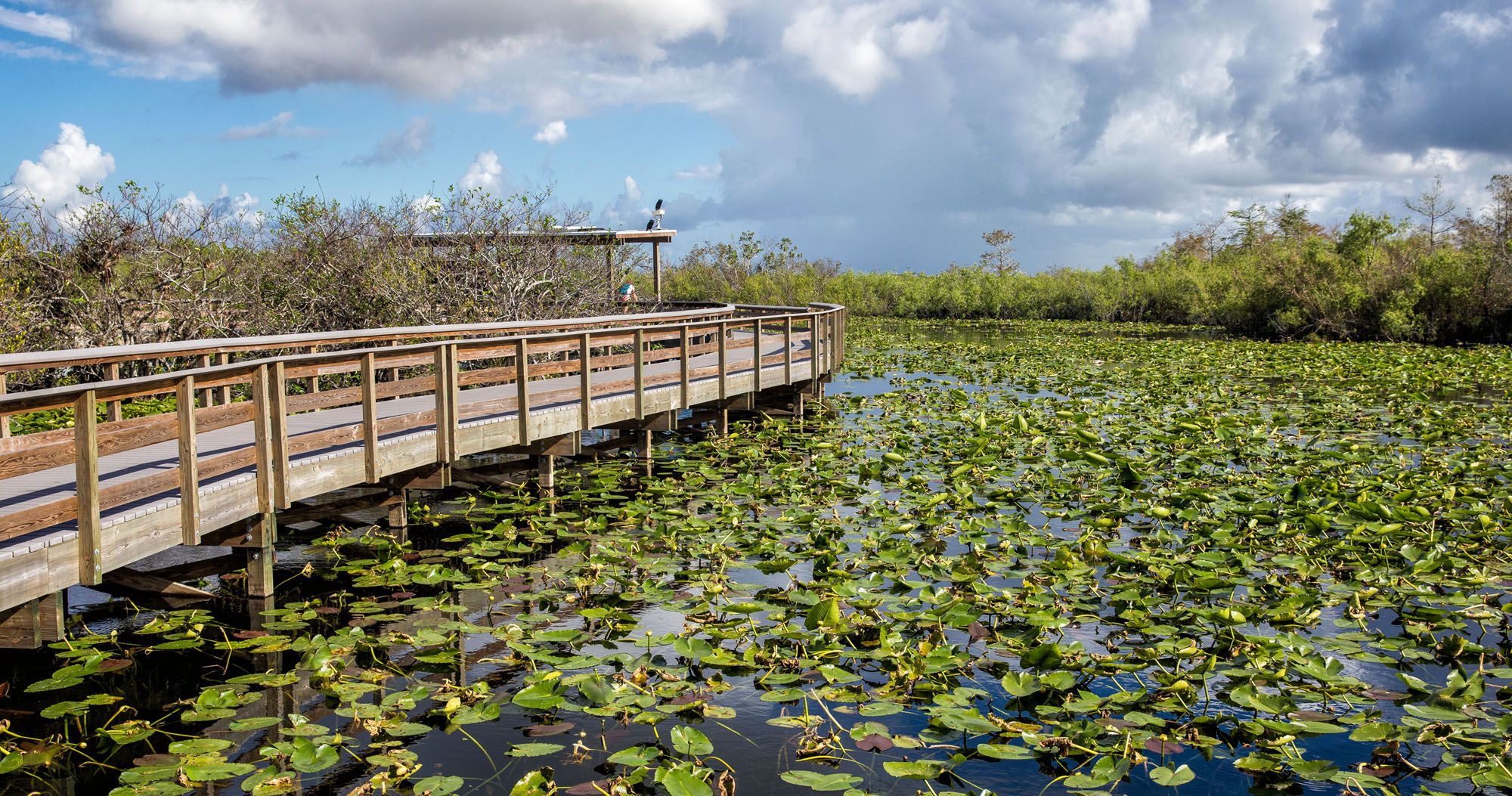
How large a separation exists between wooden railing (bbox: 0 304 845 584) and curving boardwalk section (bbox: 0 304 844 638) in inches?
0.5

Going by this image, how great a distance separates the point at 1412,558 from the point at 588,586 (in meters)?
5.48

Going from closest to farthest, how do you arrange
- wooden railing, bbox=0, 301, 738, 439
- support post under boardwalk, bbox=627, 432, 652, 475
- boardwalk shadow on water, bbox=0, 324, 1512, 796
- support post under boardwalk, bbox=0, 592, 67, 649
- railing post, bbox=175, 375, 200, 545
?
boardwalk shadow on water, bbox=0, 324, 1512, 796
support post under boardwalk, bbox=0, 592, 67, 649
railing post, bbox=175, 375, 200, 545
wooden railing, bbox=0, 301, 738, 439
support post under boardwalk, bbox=627, 432, 652, 475

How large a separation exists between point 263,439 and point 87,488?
1.50 m

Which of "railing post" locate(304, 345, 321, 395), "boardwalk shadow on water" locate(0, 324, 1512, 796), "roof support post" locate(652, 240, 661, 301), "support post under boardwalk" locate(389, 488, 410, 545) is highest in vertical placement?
"roof support post" locate(652, 240, 661, 301)

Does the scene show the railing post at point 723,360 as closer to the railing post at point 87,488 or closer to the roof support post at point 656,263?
the railing post at point 87,488

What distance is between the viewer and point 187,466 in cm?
590

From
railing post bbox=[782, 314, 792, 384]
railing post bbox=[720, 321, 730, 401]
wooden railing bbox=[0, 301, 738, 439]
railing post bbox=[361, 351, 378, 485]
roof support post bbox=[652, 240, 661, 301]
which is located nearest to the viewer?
wooden railing bbox=[0, 301, 738, 439]

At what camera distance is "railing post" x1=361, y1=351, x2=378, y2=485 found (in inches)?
302

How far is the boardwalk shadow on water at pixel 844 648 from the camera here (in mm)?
4531

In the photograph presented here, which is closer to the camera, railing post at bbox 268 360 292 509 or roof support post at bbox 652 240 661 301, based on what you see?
railing post at bbox 268 360 292 509

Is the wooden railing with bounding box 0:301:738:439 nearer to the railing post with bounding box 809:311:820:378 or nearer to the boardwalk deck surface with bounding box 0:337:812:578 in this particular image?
the boardwalk deck surface with bounding box 0:337:812:578

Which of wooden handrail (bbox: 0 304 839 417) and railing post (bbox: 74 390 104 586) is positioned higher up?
wooden handrail (bbox: 0 304 839 417)

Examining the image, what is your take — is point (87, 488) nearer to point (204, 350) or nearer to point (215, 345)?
point (204, 350)

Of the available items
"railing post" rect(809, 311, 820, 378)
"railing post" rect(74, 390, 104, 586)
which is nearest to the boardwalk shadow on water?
"railing post" rect(74, 390, 104, 586)
